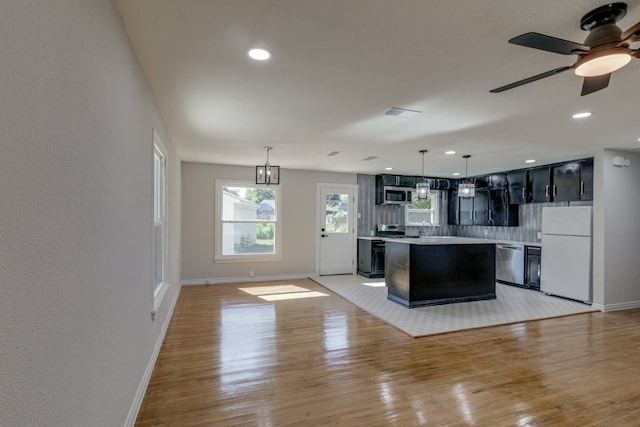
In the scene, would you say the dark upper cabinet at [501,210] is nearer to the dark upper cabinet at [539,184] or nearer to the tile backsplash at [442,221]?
the tile backsplash at [442,221]

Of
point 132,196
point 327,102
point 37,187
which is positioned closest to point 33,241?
point 37,187

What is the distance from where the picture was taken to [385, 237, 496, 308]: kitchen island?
486 centimetres

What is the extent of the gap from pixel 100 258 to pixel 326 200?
6.10 meters

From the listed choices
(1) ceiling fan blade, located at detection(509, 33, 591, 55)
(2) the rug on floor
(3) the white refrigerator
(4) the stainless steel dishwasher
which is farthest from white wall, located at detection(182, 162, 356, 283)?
(1) ceiling fan blade, located at detection(509, 33, 591, 55)

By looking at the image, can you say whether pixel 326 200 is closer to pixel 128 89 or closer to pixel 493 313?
pixel 493 313

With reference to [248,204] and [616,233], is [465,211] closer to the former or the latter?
[616,233]

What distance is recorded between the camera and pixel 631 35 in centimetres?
154

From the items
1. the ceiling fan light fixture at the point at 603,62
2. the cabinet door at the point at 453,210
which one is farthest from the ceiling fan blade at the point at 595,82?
the cabinet door at the point at 453,210

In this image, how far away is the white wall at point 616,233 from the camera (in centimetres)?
491

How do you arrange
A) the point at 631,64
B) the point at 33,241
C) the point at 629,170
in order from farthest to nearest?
the point at 629,170 < the point at 631,64 < the point at 33,241

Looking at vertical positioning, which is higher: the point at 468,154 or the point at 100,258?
the point at 468,154

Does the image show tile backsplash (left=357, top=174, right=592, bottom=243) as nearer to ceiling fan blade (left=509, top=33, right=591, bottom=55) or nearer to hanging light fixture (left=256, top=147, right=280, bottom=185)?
hanging light fixture (left=256, top=147, right=280, bottom=185)

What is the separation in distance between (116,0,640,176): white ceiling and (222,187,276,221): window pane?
2.09 metres

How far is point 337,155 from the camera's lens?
18.2 feet
